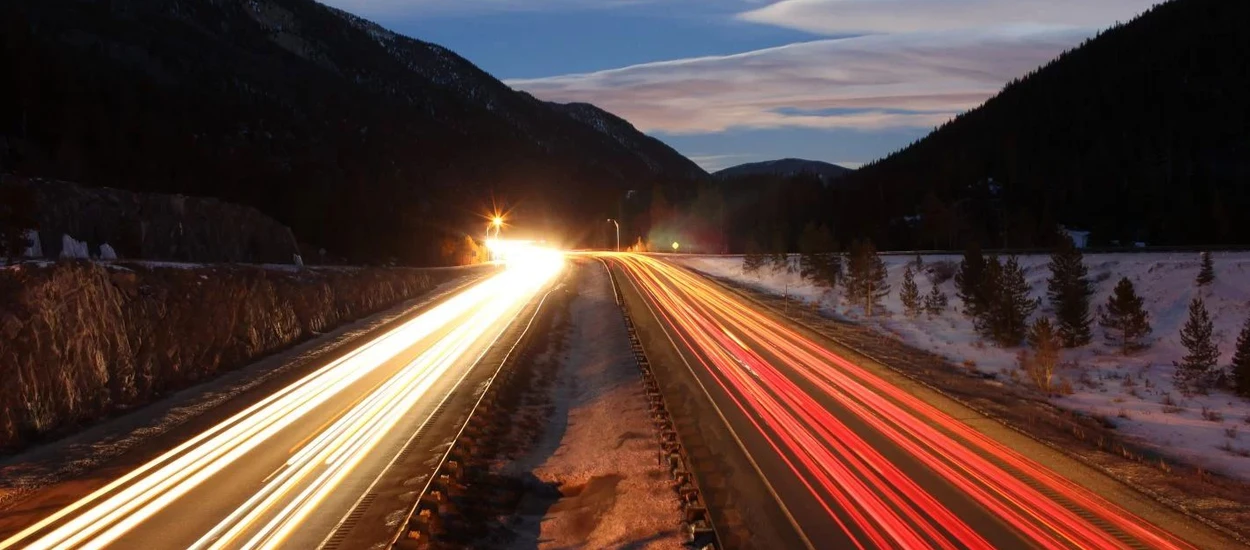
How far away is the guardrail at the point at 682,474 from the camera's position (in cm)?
1327

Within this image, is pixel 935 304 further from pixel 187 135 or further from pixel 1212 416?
pixel 187 135

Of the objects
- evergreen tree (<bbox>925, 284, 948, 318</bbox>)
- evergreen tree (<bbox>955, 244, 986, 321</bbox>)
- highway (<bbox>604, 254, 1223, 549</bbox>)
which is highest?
evergreen tree (<bbox>955, 244, 986, 321</bbox>)

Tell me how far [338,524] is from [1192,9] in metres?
210

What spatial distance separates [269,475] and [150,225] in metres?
31.5

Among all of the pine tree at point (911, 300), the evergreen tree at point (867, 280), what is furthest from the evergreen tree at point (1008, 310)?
the evergreen tree at point (867, 280)

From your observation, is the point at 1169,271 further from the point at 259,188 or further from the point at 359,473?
the point at 259,188

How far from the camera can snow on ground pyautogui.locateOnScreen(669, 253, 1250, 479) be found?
869 inches

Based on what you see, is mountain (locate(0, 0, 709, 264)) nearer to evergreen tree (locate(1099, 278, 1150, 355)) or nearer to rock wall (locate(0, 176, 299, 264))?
rock wall (locate(0, 176, 299, 264))

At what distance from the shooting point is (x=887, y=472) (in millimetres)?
16922

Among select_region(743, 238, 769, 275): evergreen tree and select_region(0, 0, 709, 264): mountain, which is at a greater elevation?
select_region(0, 0, 709, 264): mountain

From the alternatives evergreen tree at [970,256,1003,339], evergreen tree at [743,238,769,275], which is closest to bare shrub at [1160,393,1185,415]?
evergreen tree at [970,256,1003,339]

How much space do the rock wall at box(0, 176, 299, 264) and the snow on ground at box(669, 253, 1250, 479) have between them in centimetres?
3452

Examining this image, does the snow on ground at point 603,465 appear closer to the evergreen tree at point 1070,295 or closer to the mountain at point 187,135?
the evergreen tree at point 1070,295

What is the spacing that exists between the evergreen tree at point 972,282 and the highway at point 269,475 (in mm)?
24747
